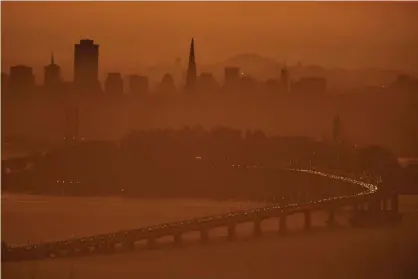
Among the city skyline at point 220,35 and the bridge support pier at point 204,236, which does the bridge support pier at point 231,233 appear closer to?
the bridge support pier at point 204,236

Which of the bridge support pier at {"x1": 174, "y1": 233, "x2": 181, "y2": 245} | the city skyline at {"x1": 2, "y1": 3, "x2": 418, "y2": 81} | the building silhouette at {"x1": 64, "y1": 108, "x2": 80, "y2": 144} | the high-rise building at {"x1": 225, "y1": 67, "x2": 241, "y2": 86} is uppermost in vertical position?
the city skyline at {"x1": 2, "y1": 3, "x2": 418, "y2": 81}

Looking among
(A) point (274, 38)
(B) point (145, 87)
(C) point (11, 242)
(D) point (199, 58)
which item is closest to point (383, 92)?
(A) point (274, 38)

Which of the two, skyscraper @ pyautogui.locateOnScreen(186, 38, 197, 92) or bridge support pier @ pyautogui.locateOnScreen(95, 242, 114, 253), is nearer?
bridge support pier @ pyautogui.locateOnScreen(95, 242, 114, 253)

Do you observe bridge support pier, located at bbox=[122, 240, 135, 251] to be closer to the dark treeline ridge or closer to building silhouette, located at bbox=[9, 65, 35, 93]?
the dark treeline ridge

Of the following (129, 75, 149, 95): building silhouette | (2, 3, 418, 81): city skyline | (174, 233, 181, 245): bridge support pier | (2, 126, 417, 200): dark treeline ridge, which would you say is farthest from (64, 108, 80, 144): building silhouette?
(174, 233, 181, 245): bridge support pier

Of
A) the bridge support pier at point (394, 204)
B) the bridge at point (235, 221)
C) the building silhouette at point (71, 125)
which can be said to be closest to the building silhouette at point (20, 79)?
the building silhouette at point (71, 125)

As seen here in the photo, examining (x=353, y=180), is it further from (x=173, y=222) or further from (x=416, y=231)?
(x=173, y=222)
